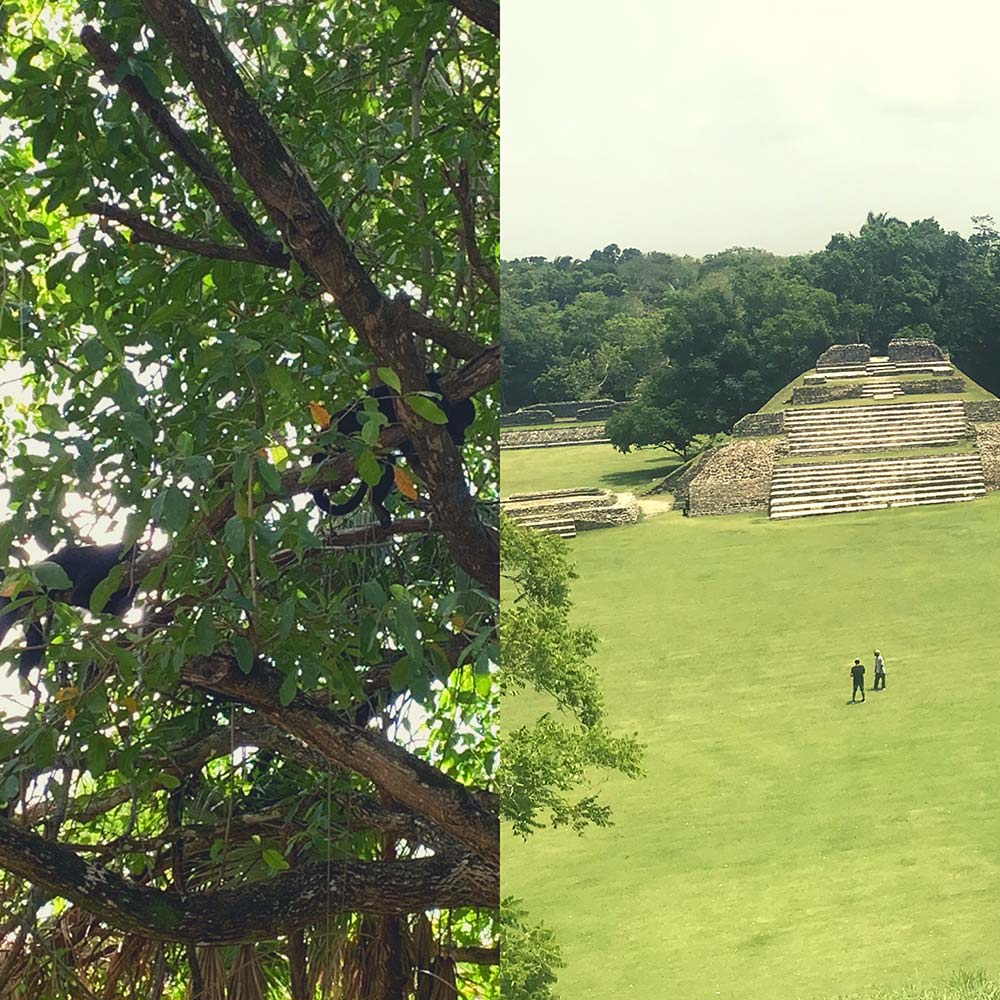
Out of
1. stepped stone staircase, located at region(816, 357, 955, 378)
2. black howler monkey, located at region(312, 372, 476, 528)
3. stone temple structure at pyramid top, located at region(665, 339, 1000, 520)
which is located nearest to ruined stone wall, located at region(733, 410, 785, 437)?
stone temple structure at pyramid top, located at region(665, 339, 1000, 520)

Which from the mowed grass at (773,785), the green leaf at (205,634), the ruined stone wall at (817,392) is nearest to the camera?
the green leaf at (205,634)

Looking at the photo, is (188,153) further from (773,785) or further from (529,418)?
(773,785)

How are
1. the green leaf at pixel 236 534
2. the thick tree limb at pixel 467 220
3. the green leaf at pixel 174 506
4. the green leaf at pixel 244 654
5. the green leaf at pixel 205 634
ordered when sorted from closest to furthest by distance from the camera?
the green leaf at pixel 174 506 < the green leaf at pixel 236 534 < the green leaf at pixel 205 634 < the green leaf at pixel 244 654 < the thick tree limb at pixel 467 220

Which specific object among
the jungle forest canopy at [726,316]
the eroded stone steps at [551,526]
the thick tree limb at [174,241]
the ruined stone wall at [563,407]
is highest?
the thick tree limb at [174,241]

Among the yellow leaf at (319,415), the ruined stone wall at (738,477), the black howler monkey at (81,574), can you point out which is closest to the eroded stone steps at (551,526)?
the ruined stone wall at (738,477)

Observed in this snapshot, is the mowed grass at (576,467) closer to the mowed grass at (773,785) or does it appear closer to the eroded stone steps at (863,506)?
the mowed grass at (773,785)

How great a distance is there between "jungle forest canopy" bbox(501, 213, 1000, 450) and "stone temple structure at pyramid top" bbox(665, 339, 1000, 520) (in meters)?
0.04

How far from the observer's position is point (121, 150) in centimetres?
236

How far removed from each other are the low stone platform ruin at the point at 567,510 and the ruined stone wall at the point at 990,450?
63 cm

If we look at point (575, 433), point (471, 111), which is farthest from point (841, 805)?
point (471, 111)

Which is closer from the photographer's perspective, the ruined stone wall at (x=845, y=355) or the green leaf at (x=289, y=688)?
the green leaf at (x=289, y=688)

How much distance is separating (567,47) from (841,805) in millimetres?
1327

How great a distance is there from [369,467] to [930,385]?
109 centimetres

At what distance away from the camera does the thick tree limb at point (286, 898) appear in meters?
2.17
